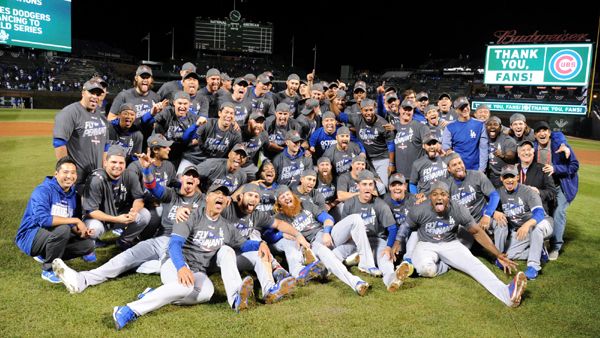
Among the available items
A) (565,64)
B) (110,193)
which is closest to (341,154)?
(110,193)

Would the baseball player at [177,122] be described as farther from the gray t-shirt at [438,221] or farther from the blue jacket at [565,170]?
the blue jacket at [565,170]

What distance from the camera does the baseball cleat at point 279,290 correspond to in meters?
4.50

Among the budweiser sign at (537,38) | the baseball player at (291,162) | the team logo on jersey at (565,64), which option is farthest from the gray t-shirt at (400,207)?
the budweiser sign at (537,38)

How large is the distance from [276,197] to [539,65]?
82.9ft

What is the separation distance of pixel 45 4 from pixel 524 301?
3276cm

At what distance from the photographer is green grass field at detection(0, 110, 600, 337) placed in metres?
3.96

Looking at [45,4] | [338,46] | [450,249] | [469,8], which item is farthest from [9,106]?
[469,8]

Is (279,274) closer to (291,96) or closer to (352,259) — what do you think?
(352,259)

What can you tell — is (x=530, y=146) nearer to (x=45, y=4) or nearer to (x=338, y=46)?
(x=45, y=4)

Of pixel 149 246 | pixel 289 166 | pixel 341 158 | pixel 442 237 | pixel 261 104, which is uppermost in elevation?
pixel 261 104

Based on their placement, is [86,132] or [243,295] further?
[86,132]

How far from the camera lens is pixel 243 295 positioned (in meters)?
4.30

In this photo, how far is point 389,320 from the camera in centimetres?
423

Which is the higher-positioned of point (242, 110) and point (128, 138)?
point (242, 110)
